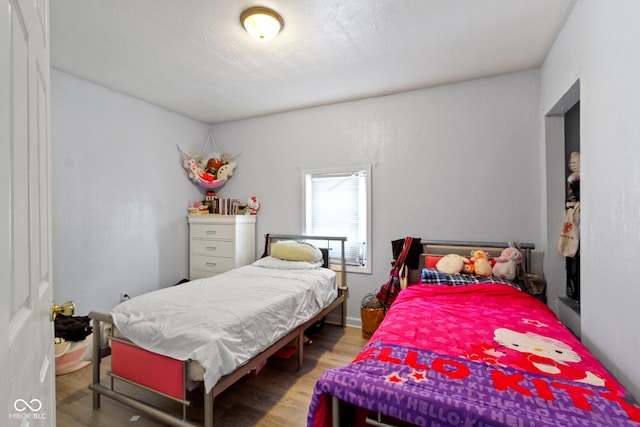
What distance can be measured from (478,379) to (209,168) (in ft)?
12.6

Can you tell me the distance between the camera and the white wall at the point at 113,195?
2.75 meters

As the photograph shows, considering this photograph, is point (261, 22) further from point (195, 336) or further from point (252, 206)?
point (252, 206)

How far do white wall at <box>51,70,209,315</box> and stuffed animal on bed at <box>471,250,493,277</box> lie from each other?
3451 millimetres

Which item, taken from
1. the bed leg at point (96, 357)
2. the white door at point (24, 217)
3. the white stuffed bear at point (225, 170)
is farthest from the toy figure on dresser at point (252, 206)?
the white door at point (24, 217)

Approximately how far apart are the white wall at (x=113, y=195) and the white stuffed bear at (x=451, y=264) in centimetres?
317

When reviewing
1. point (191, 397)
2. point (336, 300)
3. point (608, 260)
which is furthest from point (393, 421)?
point (336, 300)

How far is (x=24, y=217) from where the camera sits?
1.94 feet

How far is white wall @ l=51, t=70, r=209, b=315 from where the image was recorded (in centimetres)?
275

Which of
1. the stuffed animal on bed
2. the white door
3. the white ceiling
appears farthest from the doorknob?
the stuffed animal on bed

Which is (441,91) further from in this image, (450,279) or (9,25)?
(9,25)

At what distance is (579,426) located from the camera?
935 millimetres

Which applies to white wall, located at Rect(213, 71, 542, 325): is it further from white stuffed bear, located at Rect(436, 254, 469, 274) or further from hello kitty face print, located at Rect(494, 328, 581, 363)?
hello kitty face print, located at Rect(494, 328, 581, 363)

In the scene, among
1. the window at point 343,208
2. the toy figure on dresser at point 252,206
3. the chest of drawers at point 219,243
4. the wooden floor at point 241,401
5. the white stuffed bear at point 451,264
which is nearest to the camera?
the wooden floor at point 241,401

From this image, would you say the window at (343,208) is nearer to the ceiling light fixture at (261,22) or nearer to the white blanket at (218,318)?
the white blanket at (218,318)
